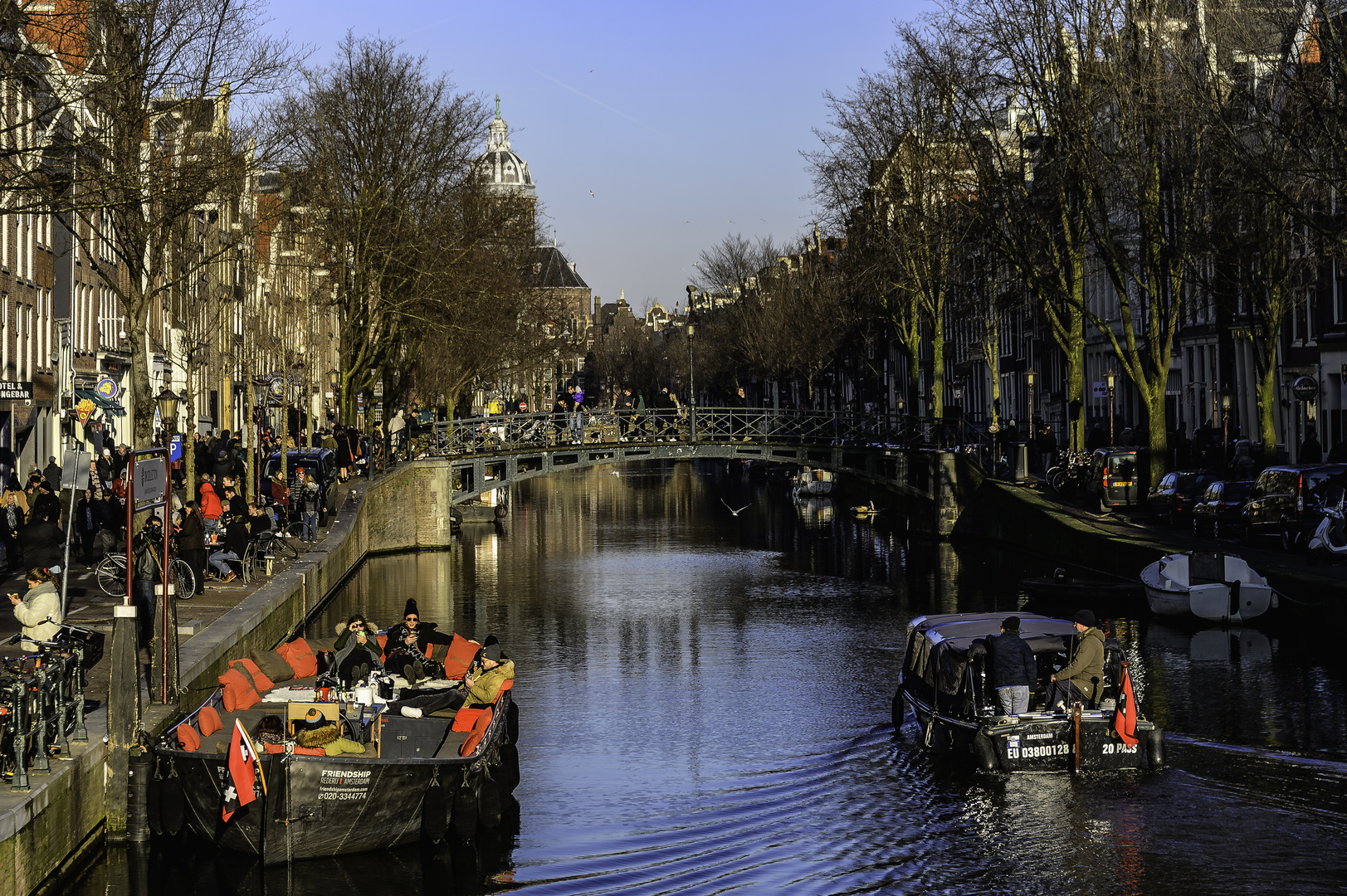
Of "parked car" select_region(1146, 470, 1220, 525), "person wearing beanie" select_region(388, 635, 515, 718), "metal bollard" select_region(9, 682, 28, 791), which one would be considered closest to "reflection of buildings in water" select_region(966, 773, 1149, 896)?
"person wearing beanie" select_region(388, 635, 515, 718)

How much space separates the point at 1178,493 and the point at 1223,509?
445 cm

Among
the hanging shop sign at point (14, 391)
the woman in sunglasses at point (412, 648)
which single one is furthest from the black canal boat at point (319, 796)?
the hanging shop sign at point (14, 391)

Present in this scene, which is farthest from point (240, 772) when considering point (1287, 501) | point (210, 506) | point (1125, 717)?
point (1287, 501)

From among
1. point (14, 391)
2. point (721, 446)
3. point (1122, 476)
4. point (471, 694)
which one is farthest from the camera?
point (721, 446)

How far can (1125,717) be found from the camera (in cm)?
2173

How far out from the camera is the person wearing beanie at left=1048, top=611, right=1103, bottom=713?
71.3 feet

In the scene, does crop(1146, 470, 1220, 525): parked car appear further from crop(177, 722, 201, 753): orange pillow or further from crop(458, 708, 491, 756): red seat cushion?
crop(177, 722, 201, 753): orange pillow

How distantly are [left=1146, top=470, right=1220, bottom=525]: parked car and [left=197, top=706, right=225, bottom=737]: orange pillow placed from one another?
3129 centimetres

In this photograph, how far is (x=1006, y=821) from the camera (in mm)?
20656

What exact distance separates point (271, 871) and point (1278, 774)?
1271 cm

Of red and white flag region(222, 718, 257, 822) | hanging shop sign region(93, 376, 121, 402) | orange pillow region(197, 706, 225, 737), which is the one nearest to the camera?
red and white flag region(222, 718, 257, 822)

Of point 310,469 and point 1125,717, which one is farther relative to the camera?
point 310,469

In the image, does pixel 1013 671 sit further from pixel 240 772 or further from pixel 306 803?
pixel 240 772

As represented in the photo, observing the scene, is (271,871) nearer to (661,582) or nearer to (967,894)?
(967,894)
